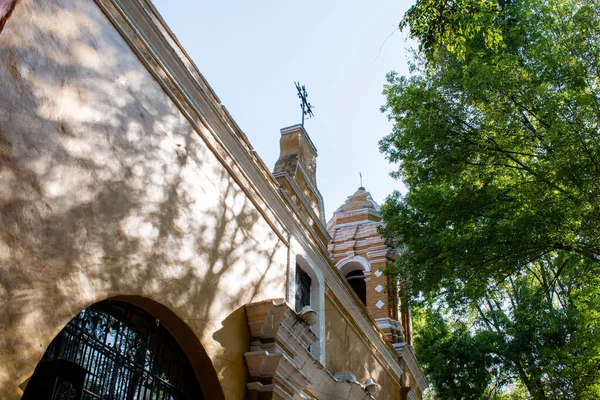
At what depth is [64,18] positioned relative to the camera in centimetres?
476

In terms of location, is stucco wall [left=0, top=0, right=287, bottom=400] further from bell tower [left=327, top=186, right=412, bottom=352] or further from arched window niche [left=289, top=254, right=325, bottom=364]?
bell tower [left=327, top=186, right=412, bottom=352]

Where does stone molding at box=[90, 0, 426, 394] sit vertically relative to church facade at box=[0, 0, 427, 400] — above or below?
above

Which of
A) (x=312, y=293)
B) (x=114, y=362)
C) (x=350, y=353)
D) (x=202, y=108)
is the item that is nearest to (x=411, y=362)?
(x=350, y=353)

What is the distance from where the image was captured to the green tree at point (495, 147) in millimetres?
8109

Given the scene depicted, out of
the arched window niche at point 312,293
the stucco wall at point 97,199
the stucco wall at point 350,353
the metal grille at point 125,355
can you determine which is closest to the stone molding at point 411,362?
the stucco wall at point 350,353

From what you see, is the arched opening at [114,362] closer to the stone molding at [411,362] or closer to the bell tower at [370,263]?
the bell tower at [370,263]

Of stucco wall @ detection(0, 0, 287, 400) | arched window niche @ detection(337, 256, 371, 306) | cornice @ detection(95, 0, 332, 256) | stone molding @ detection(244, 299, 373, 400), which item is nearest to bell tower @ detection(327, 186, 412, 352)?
arched window niche @ detection(337, 256, 371, 306)

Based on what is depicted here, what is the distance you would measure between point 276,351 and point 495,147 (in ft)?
15.7

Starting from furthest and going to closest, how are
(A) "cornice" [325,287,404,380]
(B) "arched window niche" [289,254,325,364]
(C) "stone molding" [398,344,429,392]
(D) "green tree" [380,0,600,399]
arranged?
(C) "stone molding" [398,344,429,392] < (A) "cornice" [325,287,404,380] < (B) "arched window niche" [289,254,325,364] < (D) "green tree" [380,0,600,399]

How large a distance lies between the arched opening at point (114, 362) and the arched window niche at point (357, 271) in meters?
Answer: 8.68

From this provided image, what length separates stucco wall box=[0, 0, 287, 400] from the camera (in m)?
3.93

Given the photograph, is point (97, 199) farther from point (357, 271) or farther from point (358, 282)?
point (358, 282)

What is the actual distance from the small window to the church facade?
553 millimetres

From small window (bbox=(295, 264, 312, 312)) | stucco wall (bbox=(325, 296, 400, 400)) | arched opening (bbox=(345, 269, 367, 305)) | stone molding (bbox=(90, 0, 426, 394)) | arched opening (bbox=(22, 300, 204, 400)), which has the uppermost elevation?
arched opening (bbox=(345, 269, 367, 305))
